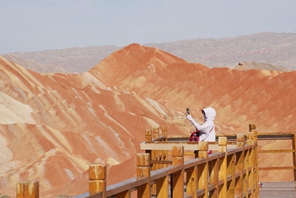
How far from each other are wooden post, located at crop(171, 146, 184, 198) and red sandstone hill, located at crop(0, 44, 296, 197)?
78.8 ft

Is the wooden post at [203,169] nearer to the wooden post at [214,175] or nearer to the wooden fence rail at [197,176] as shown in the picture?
the wooden fence rail at [197,176]

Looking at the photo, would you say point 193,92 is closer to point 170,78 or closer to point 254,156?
Result: point 170,78

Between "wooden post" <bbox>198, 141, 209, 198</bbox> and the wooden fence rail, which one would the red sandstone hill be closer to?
→ the wooden fence rail

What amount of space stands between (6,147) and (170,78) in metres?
43.7

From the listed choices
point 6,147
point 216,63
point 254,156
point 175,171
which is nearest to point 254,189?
point 254,156

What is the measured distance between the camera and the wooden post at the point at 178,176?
5.98m

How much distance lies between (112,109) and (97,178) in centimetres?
6057

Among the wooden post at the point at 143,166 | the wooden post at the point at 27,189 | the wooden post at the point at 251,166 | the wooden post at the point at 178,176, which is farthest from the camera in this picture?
the wooden post at the point at 251,166

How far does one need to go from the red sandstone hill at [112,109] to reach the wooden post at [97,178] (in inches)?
1030

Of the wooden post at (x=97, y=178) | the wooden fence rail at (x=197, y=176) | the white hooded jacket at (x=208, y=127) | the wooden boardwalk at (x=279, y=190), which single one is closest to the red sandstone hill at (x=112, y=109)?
the wooden boardwalk at (x=279, y=190)

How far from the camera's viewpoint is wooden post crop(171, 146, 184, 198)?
19.6 feet

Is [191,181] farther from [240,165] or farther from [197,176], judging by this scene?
[240,165]

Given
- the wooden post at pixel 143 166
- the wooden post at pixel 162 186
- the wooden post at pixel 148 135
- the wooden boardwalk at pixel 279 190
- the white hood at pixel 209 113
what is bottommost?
the wooden boardwalk at pixel 279 190

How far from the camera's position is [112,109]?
211 feet
